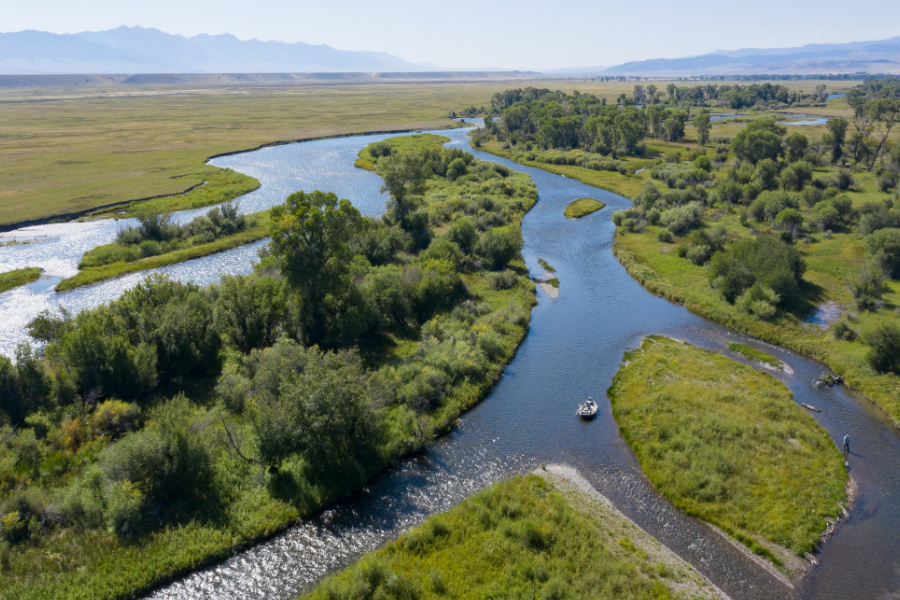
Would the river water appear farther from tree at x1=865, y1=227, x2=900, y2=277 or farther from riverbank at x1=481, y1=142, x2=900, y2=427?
tree at x1=865, y1=227, x2=900, y2=277

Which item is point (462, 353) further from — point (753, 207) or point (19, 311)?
point (753, 207)

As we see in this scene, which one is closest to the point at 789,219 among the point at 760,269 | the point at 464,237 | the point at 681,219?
the point at 681,219

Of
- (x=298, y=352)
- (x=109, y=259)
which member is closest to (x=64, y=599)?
(x=298, y=352)

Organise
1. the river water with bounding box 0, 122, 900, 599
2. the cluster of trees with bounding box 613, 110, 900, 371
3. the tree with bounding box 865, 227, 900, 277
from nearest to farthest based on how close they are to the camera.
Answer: the river water with bounding box 0, 122, 900, 599 < the cluster of trees with bounding box 613, 110, 900, 371 < the tree with bounding box 865, 227, 900, 277

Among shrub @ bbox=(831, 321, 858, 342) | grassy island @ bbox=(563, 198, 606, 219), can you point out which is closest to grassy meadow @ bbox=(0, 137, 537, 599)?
shrub @ bbox=(831, 321, 858, 342)

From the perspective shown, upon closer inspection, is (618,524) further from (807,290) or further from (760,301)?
(807,290)
